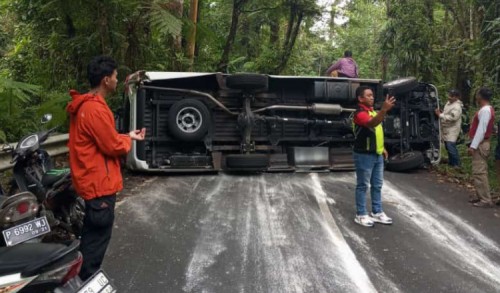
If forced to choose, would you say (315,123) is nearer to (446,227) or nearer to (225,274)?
(446,227)

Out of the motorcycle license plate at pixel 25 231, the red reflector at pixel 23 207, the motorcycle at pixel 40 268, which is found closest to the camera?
the motorcycle at pixel 40 268

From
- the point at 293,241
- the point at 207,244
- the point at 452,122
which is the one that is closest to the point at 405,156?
the point at 452,122

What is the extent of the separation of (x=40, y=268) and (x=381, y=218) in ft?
13.8

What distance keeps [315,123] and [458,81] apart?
22.8 feet

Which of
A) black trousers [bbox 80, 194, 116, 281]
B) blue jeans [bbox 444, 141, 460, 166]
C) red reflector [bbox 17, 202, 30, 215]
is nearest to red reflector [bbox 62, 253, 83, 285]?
black trousers [bbox 80, 194, 116, 281]

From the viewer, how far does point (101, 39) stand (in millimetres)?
9188

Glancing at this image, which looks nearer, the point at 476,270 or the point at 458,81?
the point at 476,270

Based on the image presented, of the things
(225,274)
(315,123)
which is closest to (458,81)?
(315,123)

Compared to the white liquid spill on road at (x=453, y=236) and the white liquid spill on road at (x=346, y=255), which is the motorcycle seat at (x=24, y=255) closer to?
the white liquid spill on road at (x=346, y=255)

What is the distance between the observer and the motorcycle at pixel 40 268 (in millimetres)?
2531

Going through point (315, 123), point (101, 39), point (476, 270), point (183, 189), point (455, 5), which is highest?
point (455, 5)

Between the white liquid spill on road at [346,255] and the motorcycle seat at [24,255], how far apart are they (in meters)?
2.45

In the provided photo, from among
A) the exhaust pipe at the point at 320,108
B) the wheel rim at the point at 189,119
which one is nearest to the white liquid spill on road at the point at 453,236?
the exhaust pipe at the point at 320,108

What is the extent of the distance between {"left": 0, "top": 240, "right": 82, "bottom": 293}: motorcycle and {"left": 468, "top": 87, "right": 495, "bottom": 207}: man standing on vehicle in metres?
5.91
